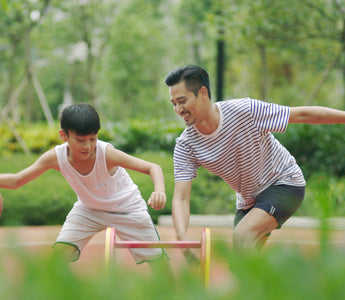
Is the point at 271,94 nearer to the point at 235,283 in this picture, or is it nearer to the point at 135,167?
the point at 135,167

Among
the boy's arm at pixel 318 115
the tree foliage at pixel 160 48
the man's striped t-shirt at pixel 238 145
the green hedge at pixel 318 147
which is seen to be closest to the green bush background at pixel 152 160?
the green hedge at pixel 318 147

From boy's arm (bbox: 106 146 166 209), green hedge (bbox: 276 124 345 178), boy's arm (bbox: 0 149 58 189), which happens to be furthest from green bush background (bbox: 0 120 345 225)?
boy's arm (bbox: 106 146 166 209)

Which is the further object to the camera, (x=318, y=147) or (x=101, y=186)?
(x=318, y=147)

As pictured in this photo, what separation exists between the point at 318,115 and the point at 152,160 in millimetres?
6874

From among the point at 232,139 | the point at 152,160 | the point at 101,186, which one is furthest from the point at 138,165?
the point at 152,160

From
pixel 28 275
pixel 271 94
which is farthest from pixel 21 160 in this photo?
pixel 271 94

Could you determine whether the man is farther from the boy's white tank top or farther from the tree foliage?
the tree foliage

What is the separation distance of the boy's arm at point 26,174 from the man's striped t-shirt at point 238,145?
0.88m

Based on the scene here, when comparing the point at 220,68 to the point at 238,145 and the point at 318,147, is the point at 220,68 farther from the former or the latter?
the point at 238,145

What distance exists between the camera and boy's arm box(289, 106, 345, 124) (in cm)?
338

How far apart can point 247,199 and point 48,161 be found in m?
1.40

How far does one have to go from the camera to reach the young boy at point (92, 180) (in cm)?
353

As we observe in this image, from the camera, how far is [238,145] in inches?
136

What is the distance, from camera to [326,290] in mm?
622
